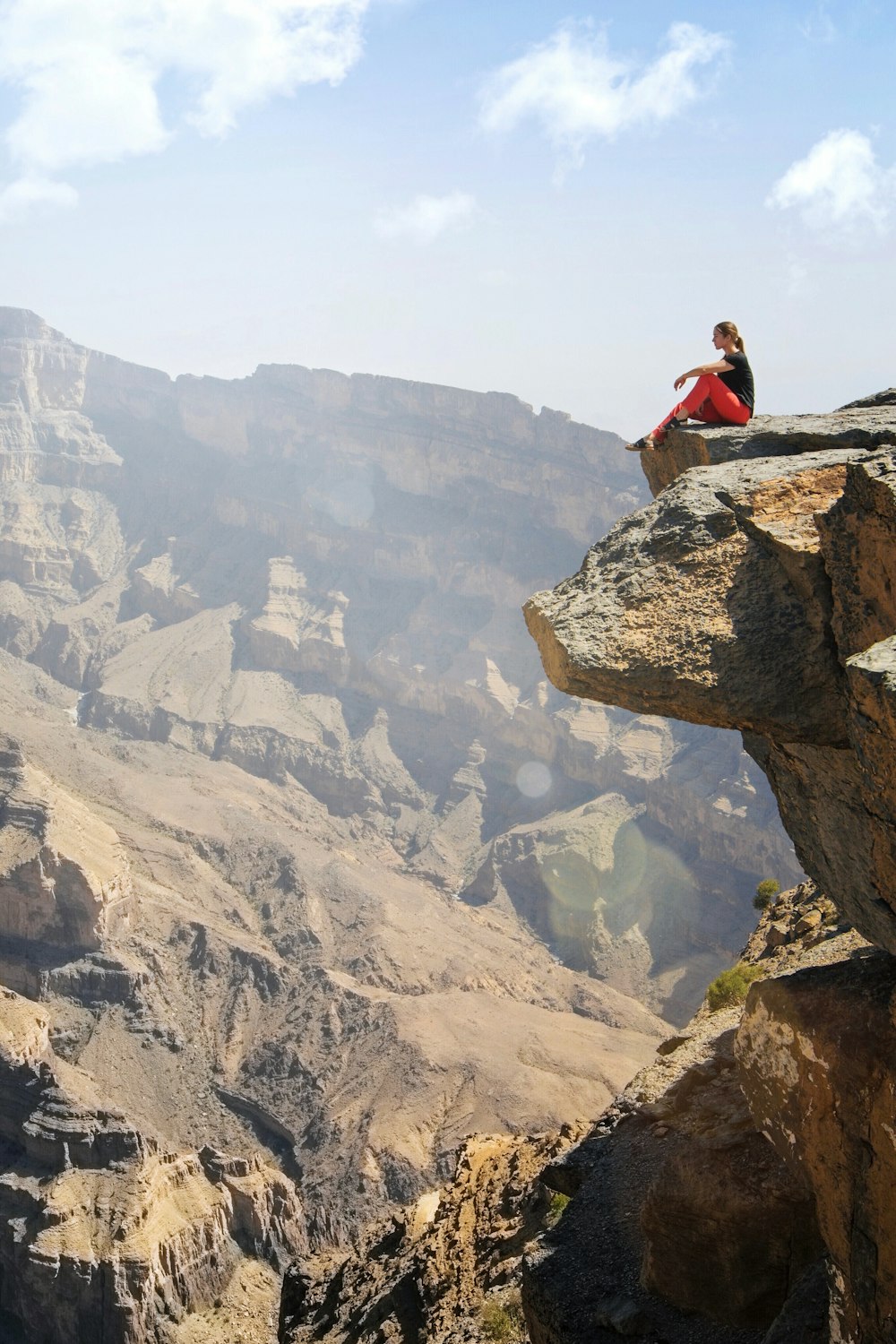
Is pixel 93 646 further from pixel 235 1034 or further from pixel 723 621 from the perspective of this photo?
pixel 723 621

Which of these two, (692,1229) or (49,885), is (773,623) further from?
(49,885)

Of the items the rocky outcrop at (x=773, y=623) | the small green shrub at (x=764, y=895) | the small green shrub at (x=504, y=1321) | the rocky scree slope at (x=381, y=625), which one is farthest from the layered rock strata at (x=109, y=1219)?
the rocky scree slope at (x=381, y=625)

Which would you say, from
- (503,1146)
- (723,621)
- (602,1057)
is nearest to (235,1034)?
(602,1057)

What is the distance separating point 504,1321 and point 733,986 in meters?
7.81

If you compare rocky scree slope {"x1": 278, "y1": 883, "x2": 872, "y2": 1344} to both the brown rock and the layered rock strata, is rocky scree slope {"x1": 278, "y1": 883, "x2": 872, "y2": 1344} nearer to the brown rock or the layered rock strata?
the brown rock

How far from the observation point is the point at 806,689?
8695 millimetres

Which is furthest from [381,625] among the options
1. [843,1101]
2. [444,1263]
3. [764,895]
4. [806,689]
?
[843,1101]

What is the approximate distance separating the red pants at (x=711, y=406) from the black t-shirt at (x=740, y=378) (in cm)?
10

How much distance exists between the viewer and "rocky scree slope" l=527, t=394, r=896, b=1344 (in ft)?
26.4

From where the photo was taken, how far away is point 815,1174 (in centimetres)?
877

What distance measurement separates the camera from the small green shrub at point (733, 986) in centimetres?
1967

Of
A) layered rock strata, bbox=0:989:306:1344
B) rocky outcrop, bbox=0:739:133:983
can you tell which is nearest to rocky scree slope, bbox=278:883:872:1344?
layered rock strata, bbox=0:989:306:1344

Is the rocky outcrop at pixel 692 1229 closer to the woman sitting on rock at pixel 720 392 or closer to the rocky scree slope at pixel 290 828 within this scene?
the woman sitting on rock at pixel 720 392

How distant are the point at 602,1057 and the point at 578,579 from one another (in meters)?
47.2
